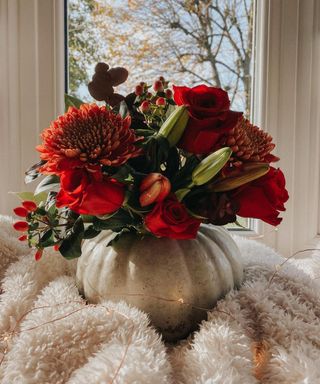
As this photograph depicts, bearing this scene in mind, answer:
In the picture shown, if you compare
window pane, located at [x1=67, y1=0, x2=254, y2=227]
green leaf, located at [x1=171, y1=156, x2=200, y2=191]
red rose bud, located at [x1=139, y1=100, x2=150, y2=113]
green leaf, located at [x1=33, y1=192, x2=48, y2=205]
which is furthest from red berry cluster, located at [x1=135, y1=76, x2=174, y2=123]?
window pane, located at [x1=67, y1=0, x2=254, y2=227]

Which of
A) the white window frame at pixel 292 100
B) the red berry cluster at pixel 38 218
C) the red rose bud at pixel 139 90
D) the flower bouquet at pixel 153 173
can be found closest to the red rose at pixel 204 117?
the flower bouquet at pixel 153 173

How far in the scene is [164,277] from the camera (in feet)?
1.93

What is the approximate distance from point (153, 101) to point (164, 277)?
30cm

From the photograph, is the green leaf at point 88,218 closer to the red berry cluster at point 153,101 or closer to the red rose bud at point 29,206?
the red rose bud at point 29,206

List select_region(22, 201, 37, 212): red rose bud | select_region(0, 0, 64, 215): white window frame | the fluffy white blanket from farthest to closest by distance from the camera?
select_region(0, 0, 64, 215): white window frame → select_region(22, 201, 37, 212): red rose bud → the fluffy white blanket

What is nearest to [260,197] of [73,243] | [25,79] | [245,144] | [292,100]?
[245,144]

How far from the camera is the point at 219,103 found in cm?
58

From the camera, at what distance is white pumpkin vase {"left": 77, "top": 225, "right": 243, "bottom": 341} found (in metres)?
0.59

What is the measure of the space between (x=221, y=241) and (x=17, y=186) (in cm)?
71

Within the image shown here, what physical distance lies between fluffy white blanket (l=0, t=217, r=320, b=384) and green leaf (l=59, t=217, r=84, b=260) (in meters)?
0.08

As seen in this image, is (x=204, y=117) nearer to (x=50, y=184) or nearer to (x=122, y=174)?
(x=122, y=174)

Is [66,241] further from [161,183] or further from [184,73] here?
[184,73]

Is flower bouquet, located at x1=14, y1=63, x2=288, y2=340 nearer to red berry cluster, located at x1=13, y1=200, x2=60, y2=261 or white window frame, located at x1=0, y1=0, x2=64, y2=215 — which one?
red berry cluster, located at x1=13, y1=200, x2=60, y2=261

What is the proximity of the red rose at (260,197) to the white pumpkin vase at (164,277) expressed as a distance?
9cm
